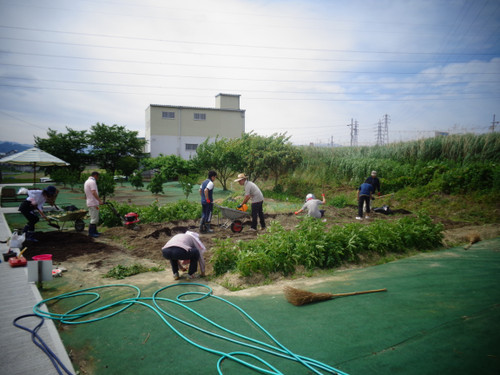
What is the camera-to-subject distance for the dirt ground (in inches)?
219

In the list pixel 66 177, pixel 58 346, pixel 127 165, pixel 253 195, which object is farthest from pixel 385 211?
pixel 127 165

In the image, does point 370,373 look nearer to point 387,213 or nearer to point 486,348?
point 486,348

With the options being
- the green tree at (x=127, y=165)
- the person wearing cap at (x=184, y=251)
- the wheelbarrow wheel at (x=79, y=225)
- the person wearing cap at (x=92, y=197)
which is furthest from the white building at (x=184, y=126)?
the person wearing cap at (x=184, y=251)

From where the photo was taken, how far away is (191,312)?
4145mm

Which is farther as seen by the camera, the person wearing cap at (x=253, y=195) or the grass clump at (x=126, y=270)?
the person wearing cap at (x=253, y=195)

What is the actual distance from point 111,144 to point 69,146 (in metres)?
3.80

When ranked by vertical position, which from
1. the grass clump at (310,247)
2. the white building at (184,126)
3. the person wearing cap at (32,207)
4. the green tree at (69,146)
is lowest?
the grass clump at (310,247)

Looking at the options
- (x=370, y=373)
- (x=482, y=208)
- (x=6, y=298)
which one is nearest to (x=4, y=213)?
(x=6, y=298)

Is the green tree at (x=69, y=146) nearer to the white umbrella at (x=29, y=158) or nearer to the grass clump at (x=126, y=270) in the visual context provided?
the white umbrella at (x=29, y=158)

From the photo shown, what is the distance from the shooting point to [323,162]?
19625 millimetres

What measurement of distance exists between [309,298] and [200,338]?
5.41ft

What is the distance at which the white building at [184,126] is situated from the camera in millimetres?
36844

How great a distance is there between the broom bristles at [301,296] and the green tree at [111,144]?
3001cm

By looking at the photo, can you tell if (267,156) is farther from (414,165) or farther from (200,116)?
(200,116)
